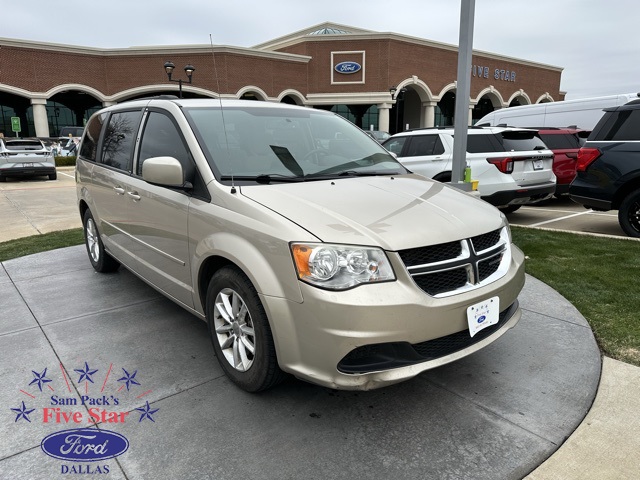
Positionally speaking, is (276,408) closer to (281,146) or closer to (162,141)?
(281,146)

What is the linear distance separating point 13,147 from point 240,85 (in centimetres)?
2282

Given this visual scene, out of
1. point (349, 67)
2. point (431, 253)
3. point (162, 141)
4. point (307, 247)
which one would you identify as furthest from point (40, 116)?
point (431, 253)

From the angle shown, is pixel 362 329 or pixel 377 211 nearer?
pixel 362 329

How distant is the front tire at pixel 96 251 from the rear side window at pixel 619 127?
7.07m

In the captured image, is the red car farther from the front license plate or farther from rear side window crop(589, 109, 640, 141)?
the front license plate

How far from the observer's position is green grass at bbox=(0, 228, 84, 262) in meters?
6.70

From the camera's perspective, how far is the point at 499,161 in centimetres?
789

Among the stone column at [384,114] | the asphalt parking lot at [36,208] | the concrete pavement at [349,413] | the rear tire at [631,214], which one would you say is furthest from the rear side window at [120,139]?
the stone column at [384,114]

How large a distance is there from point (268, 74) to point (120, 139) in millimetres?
36756

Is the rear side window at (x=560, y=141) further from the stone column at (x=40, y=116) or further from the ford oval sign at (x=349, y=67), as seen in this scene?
the stone column at (x=40, y=116)

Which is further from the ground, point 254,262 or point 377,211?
point 377,211

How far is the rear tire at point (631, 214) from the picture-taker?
22.9 feet

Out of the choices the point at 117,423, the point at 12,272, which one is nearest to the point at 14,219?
the point at 12,272

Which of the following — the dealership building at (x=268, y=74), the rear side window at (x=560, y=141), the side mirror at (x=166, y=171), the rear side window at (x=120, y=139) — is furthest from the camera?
the dealership building at (x=268, y=74)
